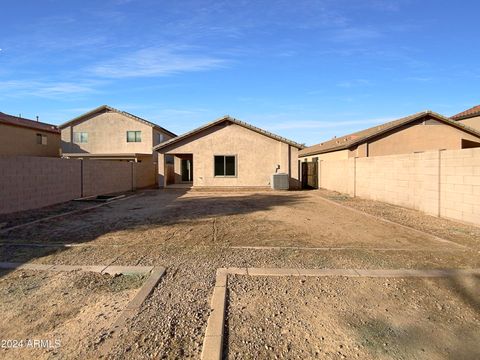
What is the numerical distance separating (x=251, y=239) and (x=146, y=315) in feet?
12.5

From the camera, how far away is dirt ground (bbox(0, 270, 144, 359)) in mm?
2961

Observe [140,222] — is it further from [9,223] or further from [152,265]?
[152,265]

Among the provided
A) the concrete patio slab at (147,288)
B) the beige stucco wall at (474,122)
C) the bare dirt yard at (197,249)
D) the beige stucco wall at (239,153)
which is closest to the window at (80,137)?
the beige stucco wall at (239,153)

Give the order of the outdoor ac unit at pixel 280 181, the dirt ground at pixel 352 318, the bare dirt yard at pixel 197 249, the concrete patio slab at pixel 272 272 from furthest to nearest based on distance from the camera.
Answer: the outdoor ac unit at pixel 280 181 < the concrete patio slab at pixel 272 272 < the bare dirt yard at pixel 197 249 < the dirt ground at pixel 352 318

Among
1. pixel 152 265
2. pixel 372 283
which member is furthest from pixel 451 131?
pixel 152 265

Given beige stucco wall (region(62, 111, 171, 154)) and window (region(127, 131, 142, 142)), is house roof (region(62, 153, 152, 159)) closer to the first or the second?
beige stucco wall (region(62, 111, 171, 154))

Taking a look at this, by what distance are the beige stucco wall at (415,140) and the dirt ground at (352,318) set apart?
640 inches

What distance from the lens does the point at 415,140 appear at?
19734mm

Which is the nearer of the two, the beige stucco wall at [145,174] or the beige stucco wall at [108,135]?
the beige stucco wall at [145,174]

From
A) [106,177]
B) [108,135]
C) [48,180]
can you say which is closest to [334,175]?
[106,177]

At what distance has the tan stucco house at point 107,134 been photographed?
3111 cm

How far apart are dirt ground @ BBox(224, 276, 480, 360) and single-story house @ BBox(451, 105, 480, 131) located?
2876 centimetres

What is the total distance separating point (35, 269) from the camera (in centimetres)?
504

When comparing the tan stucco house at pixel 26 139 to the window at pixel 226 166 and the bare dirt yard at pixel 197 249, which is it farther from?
the bare dirt yard at pixel 197 249
